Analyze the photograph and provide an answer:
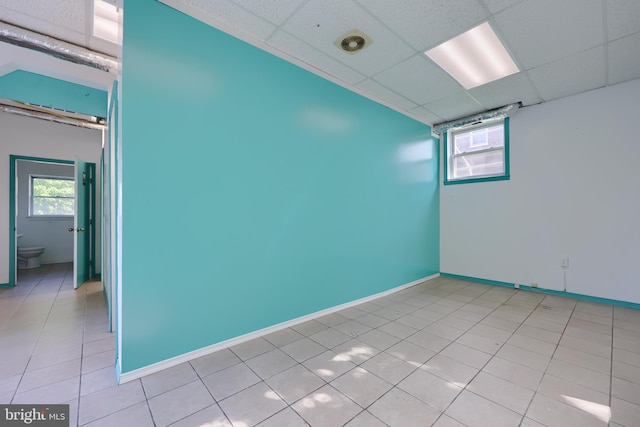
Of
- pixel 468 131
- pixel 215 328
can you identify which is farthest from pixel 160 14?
pixel 468 131

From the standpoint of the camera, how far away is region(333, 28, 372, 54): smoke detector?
7.87 ft

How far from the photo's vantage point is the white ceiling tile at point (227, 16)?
203cm

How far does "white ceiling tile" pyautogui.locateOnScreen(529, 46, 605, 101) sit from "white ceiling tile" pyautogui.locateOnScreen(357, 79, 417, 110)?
1.49 meters

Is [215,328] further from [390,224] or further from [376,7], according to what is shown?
[376,7]

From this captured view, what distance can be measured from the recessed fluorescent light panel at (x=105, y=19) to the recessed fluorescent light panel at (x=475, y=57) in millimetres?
2969

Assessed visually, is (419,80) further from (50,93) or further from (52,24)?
(50,93)

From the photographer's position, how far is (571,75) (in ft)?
10.3

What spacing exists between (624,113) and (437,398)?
4452 mm

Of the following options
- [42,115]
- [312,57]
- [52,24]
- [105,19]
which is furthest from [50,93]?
[312,57]

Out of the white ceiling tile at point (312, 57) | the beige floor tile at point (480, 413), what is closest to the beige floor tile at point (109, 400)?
the beige floor tile at point (480, 413)

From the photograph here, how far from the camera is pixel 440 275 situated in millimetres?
5094

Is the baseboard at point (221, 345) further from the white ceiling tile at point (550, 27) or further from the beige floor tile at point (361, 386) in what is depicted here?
the white ceiling tile at point (550, 27)

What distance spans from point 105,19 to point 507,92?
15.8 ft

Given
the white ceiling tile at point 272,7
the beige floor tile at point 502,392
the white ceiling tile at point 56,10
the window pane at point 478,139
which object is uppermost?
the white ceiling tile at point 56,10
